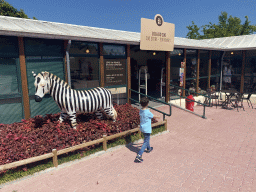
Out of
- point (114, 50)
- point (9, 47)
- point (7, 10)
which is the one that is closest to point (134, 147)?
point (114, 50)

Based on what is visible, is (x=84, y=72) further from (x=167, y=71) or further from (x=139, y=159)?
(x=167, y=71)

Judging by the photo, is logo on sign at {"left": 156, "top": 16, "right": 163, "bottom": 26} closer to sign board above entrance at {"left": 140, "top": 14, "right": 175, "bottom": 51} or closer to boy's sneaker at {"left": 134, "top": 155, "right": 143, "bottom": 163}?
sign board above entrance at {"left": 140, "top": 14, "right": 175, "bottom": 51}

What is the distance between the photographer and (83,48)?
7.81 meters

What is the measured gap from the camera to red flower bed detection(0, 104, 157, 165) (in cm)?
479

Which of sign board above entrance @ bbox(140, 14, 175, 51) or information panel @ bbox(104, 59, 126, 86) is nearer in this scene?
information panel @ bbox(104, 59, 126, 86)

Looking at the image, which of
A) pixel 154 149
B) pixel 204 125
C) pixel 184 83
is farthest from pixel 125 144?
pixel 184 83

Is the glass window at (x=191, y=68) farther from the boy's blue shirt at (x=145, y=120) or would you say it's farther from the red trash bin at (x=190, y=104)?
the boy's blue shirt at (x=145, y=120)

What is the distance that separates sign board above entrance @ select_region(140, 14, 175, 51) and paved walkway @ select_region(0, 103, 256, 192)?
4.45 m

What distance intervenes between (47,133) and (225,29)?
43.5 metres

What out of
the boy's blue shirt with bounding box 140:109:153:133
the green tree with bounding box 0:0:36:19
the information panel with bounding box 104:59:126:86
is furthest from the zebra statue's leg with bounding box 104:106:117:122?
the green tree with bounding box 0:0:36:19

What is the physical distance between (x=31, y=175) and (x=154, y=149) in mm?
3411

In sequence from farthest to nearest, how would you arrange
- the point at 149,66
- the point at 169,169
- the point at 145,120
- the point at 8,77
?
the point at 149,66 → the point at 8,77 → the point at 145,120 → the point at 169,169

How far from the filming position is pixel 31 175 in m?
4.54

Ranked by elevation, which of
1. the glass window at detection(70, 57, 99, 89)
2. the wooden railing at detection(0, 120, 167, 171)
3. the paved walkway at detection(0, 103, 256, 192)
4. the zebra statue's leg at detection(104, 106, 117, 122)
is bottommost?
the paved walkway at detection(0, 103, 256, 192)
